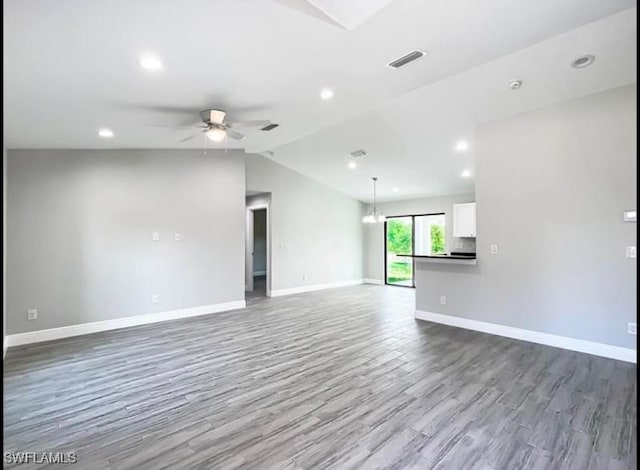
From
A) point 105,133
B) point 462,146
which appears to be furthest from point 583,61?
point 105,133

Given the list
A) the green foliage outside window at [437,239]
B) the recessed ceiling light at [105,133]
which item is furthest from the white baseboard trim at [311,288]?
the recessed ceiling light at [105,133]

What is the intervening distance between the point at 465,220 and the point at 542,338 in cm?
337

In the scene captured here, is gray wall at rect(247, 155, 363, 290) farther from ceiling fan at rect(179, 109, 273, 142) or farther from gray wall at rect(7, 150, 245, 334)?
ceiling fan at rect(179, 109, 273, 142)

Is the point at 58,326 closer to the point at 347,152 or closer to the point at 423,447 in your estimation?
the point at 423,447

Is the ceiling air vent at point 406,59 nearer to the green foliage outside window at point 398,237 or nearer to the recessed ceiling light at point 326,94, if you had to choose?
the recessed ceiling light at point 326,94

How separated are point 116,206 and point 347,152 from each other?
396cm

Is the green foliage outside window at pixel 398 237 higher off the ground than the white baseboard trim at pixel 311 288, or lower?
higher

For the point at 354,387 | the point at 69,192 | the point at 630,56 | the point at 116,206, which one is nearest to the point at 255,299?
the point at 116,206

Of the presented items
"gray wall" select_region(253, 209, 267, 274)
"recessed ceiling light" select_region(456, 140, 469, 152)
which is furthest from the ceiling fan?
"gray wall" select_region(253, 209, 267, 274)

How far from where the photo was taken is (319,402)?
3035 millimetres

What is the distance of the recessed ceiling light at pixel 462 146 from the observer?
19.1 ft

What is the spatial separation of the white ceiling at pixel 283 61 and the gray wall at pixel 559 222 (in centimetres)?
35

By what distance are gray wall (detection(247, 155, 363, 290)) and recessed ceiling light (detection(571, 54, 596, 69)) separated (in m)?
5.69

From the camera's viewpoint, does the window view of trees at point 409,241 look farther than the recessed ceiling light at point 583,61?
Yes
